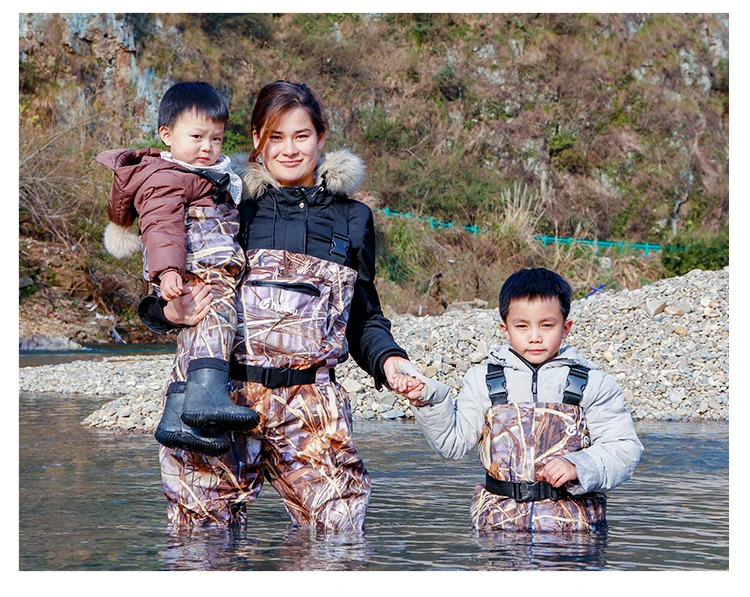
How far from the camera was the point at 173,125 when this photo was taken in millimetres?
3869

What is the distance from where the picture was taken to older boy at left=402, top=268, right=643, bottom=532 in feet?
12.8

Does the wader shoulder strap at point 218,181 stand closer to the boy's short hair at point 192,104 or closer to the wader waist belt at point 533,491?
the boy's short hair at point 192,104

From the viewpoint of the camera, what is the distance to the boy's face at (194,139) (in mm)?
3828

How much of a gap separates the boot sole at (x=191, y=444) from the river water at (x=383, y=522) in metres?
0.42

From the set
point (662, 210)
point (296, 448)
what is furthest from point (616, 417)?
point (662, 210)

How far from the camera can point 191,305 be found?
3707mm

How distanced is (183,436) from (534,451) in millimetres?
1301

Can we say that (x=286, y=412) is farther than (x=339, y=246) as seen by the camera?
No

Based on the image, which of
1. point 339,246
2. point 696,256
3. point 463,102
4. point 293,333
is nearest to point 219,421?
point 293,333

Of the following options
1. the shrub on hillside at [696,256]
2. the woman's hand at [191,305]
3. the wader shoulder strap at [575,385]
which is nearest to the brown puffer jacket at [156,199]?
the woman's hand at [191,305]

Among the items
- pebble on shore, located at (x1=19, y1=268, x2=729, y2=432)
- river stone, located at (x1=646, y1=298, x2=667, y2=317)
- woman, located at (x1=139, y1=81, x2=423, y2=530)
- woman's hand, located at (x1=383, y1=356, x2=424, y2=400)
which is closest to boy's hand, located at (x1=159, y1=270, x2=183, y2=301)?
woman, located at (x1=139, y1=81, x2=423, y2=530)

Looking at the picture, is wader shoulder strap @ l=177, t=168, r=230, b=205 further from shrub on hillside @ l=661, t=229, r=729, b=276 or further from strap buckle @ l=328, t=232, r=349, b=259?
shrub on hillside @ l=661, t=229, r=729, b=276

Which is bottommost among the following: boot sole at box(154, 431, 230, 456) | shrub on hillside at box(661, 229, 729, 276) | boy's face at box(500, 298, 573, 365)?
boot sole at box(154, 431, 230, 456)

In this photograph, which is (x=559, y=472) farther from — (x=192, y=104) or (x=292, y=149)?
(x=192, y=104)
